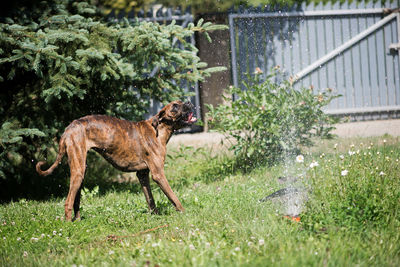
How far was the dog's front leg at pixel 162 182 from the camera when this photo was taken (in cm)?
392

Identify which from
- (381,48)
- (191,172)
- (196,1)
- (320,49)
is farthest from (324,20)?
(191,172)

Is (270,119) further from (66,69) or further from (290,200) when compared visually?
(66,69)

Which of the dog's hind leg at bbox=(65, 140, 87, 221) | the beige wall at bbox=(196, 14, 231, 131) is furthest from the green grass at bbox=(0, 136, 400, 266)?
the beige wall at bbox=(196, 14, 231, 131)

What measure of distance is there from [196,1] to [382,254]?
6.31 m

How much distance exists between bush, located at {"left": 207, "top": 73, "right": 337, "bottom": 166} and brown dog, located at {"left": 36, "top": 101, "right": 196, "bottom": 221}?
176 cm

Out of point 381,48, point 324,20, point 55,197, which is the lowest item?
point 55,197

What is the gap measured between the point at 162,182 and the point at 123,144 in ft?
1.68

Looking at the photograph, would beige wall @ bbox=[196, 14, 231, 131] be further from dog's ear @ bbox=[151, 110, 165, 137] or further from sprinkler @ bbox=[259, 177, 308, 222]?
sprinkler @ bbox=[259, 177, 308, 222]

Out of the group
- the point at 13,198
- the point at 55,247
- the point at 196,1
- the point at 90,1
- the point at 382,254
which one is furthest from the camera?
the point at 196,1

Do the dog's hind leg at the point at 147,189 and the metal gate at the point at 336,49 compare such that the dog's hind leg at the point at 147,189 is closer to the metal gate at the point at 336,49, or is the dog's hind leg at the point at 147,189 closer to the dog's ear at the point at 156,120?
the dog's ear at the point at 156,120

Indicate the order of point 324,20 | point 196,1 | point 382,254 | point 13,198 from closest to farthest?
point 382,254
point 13,198
point 196,1
point 324,20

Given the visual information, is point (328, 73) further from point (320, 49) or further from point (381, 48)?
point (381, 48)

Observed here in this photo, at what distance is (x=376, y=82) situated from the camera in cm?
888

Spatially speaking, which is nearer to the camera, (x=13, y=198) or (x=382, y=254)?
(x=382, y=254)
